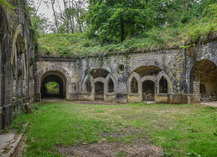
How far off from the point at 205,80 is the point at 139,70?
5.34 meters

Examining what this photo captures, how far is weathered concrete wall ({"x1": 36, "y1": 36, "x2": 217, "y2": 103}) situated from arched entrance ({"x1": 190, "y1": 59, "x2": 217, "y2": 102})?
100 millimetres

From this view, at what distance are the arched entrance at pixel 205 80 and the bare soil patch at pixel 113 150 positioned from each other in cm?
841

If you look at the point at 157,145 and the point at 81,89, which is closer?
the point at 157,145

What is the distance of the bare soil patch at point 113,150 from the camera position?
3.70 metres

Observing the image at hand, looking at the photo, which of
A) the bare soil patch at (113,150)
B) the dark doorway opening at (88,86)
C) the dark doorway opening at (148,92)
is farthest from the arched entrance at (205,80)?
the dark doorway opening at (88,86)

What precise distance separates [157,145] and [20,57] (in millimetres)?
8205

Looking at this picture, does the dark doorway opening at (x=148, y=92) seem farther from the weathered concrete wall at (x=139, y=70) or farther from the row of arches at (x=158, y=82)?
the weathered concrete wall at (x=139, y=70)

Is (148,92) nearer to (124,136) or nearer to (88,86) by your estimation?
(88,86)

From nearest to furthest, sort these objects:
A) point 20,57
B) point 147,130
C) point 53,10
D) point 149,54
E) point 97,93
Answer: point 147,130
point 20,57
point 149,54
point 97,93
point 53,10

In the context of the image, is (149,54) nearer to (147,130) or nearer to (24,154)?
(147,130)

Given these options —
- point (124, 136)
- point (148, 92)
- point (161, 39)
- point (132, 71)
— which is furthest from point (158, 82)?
point (124, 136)

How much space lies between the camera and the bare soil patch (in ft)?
12.1

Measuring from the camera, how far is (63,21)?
26.1 metres

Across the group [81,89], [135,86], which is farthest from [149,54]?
[81,89]
